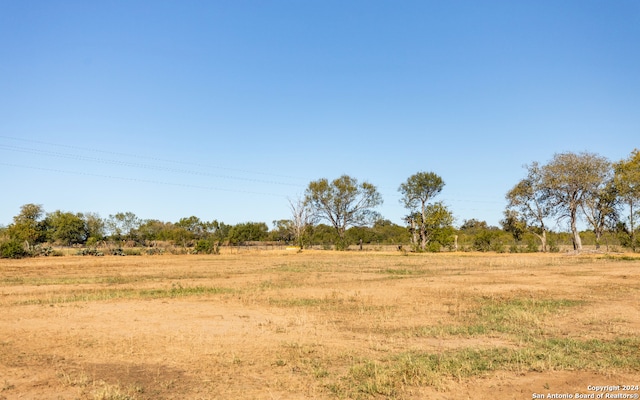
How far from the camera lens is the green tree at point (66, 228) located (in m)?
84.9

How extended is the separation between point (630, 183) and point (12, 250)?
61070 mm

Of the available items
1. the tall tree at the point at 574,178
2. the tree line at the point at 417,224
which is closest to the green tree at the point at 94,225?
the tree line at the point at 417,224

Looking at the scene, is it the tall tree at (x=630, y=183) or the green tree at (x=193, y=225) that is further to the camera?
the green tree at (x=193, y=225)

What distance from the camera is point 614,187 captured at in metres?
52.5

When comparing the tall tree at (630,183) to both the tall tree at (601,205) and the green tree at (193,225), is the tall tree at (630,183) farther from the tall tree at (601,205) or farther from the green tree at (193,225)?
the green tree at (193,225)

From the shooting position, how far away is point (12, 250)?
1692 inches

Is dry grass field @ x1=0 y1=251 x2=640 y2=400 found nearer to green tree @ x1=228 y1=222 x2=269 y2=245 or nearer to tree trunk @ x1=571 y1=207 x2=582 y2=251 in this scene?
tree trunk @ x1=571 y1=207 x2=582 y2=251

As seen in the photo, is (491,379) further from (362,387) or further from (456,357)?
(362,387)

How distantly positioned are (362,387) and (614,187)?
186ft

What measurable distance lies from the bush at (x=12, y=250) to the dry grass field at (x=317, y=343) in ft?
103

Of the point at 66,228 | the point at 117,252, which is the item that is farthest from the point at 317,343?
the point at 66,228


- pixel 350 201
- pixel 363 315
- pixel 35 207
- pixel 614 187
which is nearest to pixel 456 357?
pixel 363 315

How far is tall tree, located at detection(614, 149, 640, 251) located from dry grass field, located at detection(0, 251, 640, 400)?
119 ft

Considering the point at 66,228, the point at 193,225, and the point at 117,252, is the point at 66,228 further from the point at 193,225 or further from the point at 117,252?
the point at 117,252
